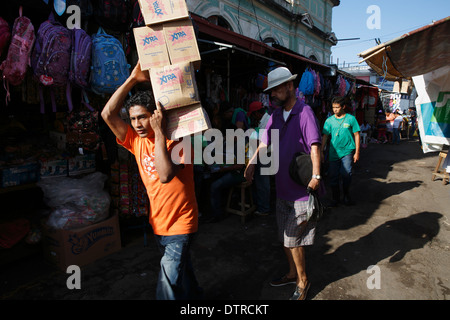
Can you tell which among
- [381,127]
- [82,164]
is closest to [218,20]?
[82,164]

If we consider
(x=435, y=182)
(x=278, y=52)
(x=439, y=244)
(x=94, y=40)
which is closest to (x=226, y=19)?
(x=278, y=52)

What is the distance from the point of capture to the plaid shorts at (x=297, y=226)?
2.65 meters

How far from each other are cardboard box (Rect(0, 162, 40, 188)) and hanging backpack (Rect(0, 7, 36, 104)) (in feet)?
A: 3.51

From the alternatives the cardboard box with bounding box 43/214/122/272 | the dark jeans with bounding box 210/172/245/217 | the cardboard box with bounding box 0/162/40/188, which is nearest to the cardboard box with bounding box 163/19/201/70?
the cardboard box with bounding box 43/214/122/272

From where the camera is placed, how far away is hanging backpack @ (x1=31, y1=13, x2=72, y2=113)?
114 inches

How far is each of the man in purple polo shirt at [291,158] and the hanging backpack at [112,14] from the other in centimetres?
212

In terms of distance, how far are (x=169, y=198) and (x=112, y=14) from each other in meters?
2.63

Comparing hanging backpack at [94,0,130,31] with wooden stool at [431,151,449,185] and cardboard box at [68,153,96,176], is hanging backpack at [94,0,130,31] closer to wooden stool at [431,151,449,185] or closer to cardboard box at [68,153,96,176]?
cardboard box at [68,153,96,176]

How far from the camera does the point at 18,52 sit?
279 centimetres

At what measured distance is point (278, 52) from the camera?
639 cm

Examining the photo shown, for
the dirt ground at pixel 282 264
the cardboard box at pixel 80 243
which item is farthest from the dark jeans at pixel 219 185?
the cardboard box at pixel 80 243

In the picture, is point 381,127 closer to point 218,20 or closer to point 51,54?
point 218,20
